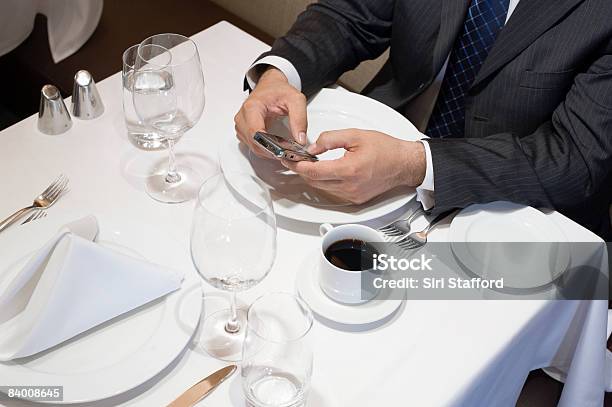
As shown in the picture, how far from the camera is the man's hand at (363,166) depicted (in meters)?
0.98

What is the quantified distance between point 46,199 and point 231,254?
0.36 metres

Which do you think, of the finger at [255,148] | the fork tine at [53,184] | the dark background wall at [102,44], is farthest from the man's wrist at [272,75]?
the dark background wall at [102,44]

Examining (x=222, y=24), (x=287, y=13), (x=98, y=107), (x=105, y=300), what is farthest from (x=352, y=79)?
(x=105, y=300)

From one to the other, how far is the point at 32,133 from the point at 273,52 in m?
0.44

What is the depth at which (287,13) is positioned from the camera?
2.16 m

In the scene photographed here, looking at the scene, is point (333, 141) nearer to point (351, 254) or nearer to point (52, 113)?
point (351, 254)

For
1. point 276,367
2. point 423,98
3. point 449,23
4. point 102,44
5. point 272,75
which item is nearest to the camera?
point 276,367

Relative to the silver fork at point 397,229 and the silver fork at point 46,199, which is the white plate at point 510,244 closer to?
the silver fork at point 397,229

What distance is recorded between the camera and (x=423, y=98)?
1488 millimetres

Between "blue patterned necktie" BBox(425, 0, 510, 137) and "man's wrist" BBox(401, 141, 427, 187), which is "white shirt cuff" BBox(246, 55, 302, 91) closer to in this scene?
"man's wrist" BBox(401, 141, 427, 187)

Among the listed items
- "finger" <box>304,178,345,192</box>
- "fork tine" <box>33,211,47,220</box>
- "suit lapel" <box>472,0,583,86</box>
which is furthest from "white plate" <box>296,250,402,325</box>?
"suit lapel" <box>472,0,583,86</box>

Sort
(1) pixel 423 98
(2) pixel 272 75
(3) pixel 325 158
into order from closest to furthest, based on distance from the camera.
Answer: (3) pixel 325 158 → (2) pixel 272 75 → (1) pixel 423 98

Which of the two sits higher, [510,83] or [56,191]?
[510,83]

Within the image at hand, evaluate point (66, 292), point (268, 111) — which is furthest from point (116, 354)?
point (268, 111)
